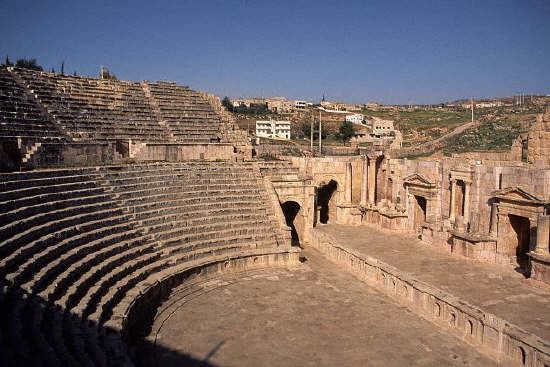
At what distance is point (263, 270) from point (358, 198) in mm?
9391

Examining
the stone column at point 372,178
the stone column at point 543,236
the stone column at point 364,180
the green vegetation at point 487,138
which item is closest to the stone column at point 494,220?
the stone column at point 543,236

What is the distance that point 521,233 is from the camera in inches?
606

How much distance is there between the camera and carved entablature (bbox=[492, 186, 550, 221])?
1405cm

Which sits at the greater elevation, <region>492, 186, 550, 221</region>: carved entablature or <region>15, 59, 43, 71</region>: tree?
<region>15, 59, 43, 71</region>: tree

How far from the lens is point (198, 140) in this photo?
23969 millimetres

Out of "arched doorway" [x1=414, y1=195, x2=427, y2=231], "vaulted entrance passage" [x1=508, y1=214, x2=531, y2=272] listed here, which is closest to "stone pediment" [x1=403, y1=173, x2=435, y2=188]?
"arched doorway" [x1=414, y1=195, x2=427, y2=231]

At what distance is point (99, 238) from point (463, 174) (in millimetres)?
13053

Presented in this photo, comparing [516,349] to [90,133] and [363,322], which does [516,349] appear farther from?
[90,133]

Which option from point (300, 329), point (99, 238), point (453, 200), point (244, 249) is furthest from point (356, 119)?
point (300, 329)

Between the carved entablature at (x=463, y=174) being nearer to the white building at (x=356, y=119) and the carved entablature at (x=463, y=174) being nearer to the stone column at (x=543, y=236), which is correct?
the stone column at (x=543, y=236)

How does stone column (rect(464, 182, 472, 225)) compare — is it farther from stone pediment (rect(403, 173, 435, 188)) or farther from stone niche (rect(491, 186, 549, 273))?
stone pediment (rect(403, 173, 435, 188))

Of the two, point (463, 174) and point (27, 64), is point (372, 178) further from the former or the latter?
point (27, 64)

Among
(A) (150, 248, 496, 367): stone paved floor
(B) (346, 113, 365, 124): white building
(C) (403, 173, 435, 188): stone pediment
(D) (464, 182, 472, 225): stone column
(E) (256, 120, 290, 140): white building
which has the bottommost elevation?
(A) (150, 248, 496, 367): stone paved floor

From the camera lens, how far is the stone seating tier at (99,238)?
775 cm
